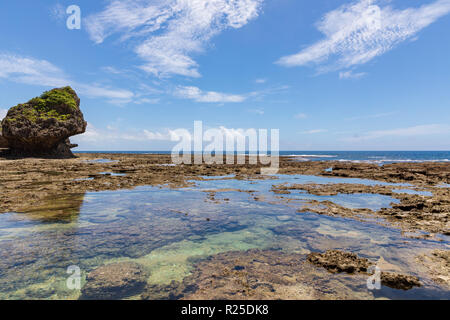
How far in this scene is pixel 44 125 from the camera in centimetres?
3994

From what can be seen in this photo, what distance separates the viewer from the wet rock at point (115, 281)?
426 cm

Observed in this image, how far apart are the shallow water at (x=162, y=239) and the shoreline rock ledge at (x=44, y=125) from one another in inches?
1467

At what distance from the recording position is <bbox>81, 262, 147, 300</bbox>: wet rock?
168 inches

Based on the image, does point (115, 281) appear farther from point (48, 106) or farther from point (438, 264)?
point (48, 106)

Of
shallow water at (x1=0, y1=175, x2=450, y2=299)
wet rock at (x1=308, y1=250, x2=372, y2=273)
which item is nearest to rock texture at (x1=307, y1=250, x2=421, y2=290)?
wet rock at (x1=308, y1=250, x2=372, y2=273)

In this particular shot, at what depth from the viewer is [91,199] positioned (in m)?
12.2

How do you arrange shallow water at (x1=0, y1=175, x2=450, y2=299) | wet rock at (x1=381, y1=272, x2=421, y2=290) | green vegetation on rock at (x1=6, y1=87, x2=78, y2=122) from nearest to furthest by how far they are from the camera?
wet rock at (x1=381, y1=272, x2=421, y2=290)
shallow water at (x1=0, y1=175, x2=450, y2=299)
green vegetation on rock at (x1=6, y1=87, x2=78, y2=122)

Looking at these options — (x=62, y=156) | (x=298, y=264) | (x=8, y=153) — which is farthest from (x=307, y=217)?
(x=8, y=153)

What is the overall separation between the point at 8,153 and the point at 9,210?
45293 millimetres

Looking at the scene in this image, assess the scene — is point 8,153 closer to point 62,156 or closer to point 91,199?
point 62,156

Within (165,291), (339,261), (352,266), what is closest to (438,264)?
(352,266)

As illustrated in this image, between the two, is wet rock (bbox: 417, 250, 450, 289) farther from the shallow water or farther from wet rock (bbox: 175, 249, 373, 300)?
wet rock (bbox: 175, 249, 373, 300)

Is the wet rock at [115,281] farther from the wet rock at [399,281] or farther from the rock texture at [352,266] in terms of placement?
the wet rock at [399,281]

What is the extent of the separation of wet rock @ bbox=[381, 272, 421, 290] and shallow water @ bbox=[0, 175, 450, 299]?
157 millimetres
